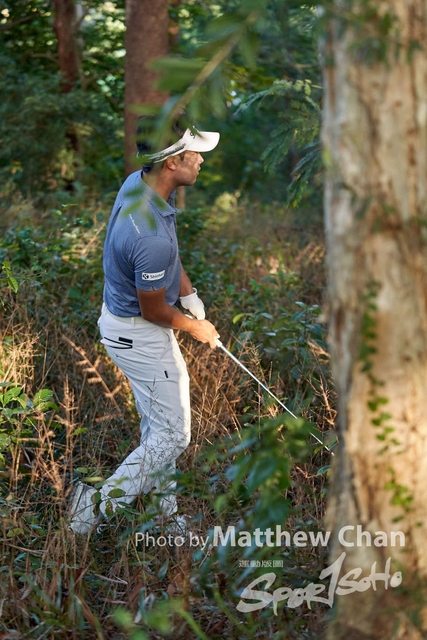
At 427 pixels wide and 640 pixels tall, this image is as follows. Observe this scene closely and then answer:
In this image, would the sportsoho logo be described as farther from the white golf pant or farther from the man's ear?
the man's ear

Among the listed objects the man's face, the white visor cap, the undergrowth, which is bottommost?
the undergrowth

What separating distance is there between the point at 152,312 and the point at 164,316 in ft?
0.23

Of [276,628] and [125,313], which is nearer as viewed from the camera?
[276,628]

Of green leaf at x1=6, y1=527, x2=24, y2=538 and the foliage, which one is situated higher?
green leaf at x1=6, y1=527, x2=24, y2=538

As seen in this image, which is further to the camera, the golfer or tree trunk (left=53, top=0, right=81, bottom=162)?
tree trunk (left=53, top=0, right=81, bottom=162)

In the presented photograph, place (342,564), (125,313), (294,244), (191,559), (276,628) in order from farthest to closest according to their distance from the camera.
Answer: (294,244) → (125,313) → (191,559) → (276,628) → (342,564)

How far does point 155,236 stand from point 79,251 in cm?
336

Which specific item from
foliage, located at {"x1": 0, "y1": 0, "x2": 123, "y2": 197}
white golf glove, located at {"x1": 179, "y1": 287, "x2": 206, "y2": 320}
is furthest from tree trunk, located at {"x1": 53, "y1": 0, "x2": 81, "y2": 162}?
white golf glove, located at {"x1": 179, "y1": 287, "x2": 206, "y2": 320}

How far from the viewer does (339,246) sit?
7.48 feet

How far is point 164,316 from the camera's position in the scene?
4.27 meters

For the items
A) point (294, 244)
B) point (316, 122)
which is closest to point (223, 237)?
point (294, 244)

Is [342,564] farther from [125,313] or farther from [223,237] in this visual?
[223,237]

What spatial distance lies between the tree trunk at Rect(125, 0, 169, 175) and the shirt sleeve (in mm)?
5320

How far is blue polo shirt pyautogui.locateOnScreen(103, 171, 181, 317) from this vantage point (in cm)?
409
